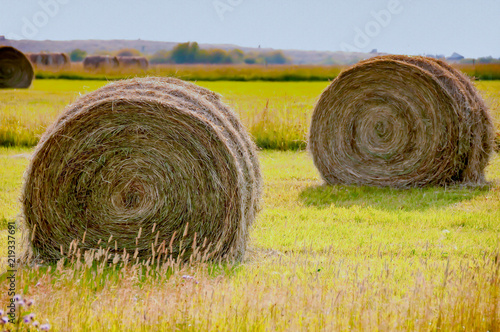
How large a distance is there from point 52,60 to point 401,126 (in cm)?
3430

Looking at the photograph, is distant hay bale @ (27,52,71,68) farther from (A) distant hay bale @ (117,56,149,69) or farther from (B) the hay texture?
(B) the hay texture

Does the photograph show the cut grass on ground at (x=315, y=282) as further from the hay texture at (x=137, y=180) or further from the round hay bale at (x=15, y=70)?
the round hay bale at (x=15, y=70)

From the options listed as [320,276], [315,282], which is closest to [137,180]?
[320,276]

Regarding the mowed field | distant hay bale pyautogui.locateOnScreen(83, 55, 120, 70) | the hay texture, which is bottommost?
the mowed field

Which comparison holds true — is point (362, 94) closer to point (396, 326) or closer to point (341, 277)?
point (341, 277)

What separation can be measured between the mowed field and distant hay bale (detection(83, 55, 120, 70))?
27.7 metres

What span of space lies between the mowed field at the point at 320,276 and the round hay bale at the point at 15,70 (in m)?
19.1

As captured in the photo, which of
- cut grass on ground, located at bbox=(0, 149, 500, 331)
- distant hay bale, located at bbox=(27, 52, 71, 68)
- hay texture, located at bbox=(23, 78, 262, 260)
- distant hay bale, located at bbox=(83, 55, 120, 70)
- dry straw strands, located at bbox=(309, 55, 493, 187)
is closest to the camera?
cut grass on ground, located at bbox=(0, 149, 500, 331)

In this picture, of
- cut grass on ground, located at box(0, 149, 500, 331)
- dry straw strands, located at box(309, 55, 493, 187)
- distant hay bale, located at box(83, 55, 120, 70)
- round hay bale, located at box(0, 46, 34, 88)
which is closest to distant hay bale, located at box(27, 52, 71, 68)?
distant hay bale, located at box(83, 55, 120, 70)

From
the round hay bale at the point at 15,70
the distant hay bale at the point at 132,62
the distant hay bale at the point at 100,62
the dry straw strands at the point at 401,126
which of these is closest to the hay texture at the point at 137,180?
the dry straw strands at the point at 401,126

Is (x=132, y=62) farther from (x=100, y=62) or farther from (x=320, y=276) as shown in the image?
(x=320, y=276)

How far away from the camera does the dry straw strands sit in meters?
9.12

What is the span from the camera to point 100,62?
36.4 metres

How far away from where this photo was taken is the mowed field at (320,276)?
12.2 feet
